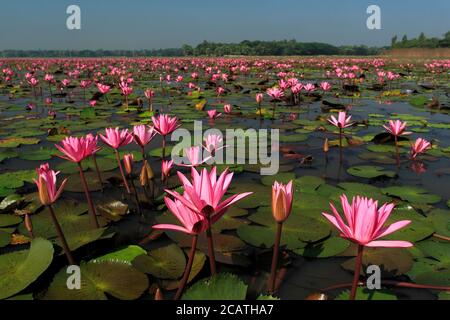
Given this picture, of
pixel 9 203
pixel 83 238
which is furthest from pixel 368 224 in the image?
pixel 9 203

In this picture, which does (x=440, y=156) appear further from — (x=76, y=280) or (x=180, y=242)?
(x=76, y=280)

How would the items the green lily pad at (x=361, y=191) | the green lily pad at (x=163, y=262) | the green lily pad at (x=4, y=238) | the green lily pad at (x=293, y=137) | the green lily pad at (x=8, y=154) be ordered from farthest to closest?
the green lily pad at (x=293, y=137) → the green lily pad at (x=8, y=154) → the green lily pad at (x=361, y=191) → the green lily pad at (x=4, y=238) → the green lily pad at (x=163, y=262)

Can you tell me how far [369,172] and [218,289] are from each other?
258 centimetres

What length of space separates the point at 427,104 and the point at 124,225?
329 inches

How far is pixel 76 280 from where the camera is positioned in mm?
Result: 1791

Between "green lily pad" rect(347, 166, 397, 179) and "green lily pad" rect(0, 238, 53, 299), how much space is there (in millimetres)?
2936

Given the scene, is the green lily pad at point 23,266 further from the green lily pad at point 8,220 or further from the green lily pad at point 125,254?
the green lily pad at point 8,220

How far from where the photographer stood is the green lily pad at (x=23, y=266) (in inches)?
68.6

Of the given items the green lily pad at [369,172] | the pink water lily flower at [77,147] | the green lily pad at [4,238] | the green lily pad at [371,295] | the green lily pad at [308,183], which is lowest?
the green lily pad at [371,295]

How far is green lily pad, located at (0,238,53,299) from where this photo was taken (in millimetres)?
1741

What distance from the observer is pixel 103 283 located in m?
1.84

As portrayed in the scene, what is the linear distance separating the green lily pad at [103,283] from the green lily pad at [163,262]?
2.2 inches

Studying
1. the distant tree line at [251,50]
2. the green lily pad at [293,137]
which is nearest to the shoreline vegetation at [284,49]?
the distant tree line at [251,50]
